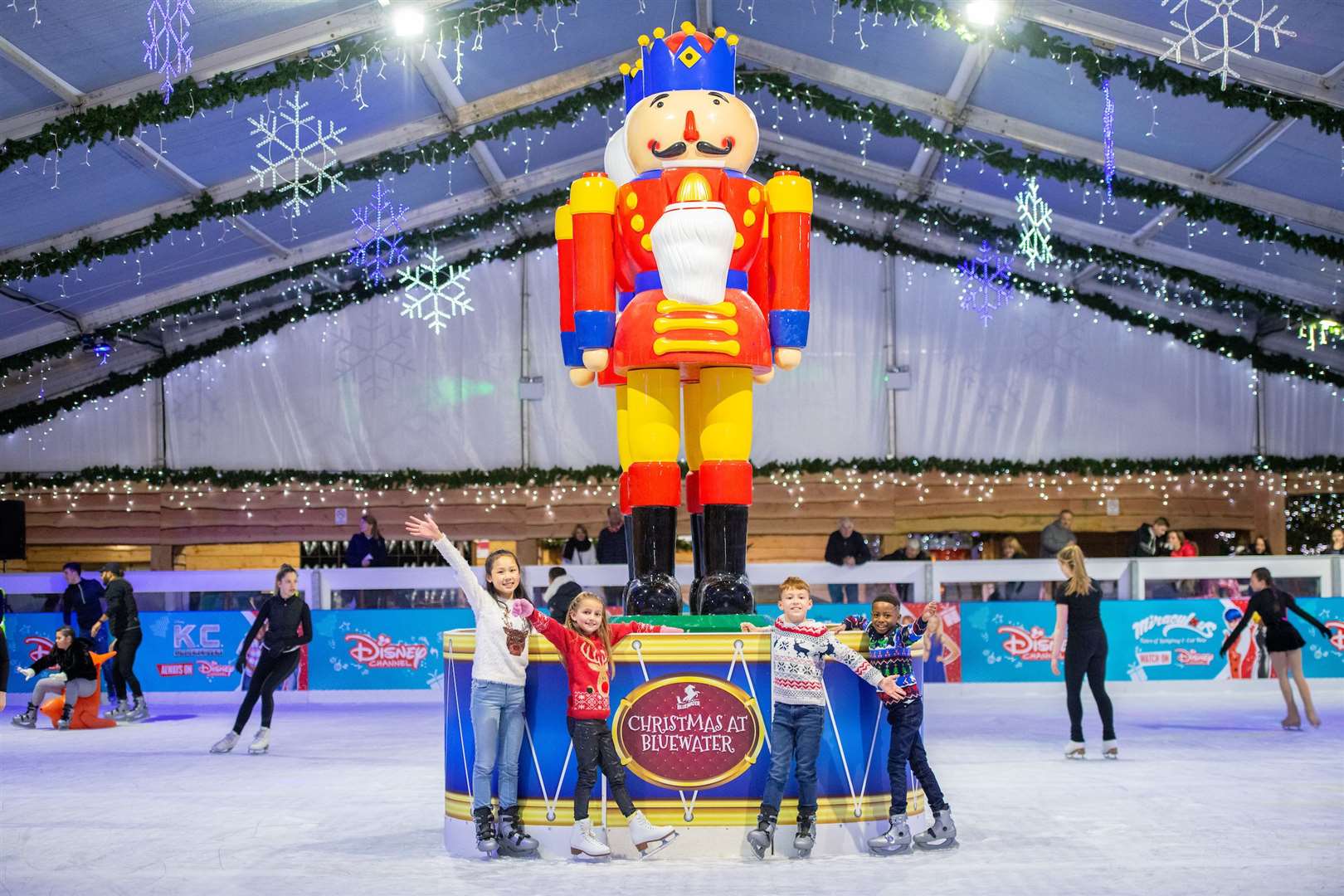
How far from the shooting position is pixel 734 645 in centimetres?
571

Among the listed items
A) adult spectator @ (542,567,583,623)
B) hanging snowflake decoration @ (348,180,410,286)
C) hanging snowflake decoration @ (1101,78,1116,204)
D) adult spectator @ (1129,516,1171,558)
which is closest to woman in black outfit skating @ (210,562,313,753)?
adult spectator @ (542,567,583,623)

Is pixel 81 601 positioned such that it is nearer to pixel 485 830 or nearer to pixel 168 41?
pixel 168 41

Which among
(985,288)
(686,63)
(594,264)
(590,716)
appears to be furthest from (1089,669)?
(985,288)

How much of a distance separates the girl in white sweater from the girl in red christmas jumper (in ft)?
0.41

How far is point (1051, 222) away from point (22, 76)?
11263mm

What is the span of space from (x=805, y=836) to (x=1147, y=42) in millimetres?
7843

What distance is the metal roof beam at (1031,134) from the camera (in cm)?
1259

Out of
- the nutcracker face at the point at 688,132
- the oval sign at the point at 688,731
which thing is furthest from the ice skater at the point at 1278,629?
the nutcracker face at the point at 688,132

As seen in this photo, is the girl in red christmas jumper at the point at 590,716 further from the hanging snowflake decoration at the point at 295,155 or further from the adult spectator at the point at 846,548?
the adult spectator at the point at 846,548

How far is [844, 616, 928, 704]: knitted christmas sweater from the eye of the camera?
5.66 metres

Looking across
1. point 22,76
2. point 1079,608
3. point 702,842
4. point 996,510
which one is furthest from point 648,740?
point 996,510

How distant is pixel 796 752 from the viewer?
549 cm

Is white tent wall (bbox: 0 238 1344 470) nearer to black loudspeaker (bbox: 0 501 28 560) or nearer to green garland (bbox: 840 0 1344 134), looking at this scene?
black loudspeaker (bbox: 0 501 28 560)

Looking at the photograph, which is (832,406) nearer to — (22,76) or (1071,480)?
(1071,480)
